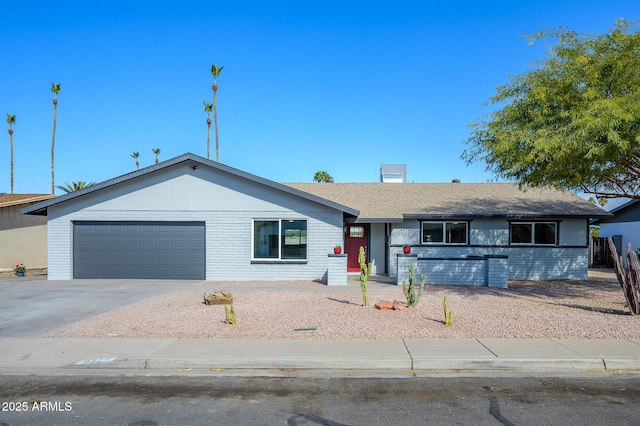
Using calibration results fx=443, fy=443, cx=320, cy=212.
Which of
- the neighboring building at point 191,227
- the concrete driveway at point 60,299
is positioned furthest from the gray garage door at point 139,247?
the concrete driveway at point 60,299

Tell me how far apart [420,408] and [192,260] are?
1303cm

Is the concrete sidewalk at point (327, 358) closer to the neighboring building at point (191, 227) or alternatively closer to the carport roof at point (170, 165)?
the neighboring building at point (191, 227)

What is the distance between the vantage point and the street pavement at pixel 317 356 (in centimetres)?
684

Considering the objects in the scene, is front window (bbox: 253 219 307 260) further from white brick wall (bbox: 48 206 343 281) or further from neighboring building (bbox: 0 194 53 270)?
neighboring building (bbox: 0 194 53 270)

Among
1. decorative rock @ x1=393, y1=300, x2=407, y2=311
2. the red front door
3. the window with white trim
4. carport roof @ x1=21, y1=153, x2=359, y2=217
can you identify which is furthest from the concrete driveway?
→ the window with white trim

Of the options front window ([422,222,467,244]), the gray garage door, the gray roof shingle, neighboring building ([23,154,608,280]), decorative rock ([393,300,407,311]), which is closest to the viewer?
decorative rock ([393,300,407,311])

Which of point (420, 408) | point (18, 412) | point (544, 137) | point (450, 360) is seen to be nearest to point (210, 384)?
point (18, 412)

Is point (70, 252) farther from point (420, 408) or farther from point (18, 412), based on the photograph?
point (420, 408)

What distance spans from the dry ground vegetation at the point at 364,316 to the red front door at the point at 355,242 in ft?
Answer: 16.7

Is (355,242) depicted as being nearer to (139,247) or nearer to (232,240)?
(232,240)

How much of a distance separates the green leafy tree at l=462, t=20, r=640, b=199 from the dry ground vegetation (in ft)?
11.6

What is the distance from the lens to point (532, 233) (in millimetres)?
18609

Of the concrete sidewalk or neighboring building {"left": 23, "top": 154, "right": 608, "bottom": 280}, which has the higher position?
neighboring building {"left": 23, "top": 154, "right": 608, "bottom": 280}

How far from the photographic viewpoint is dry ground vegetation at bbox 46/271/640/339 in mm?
8695
